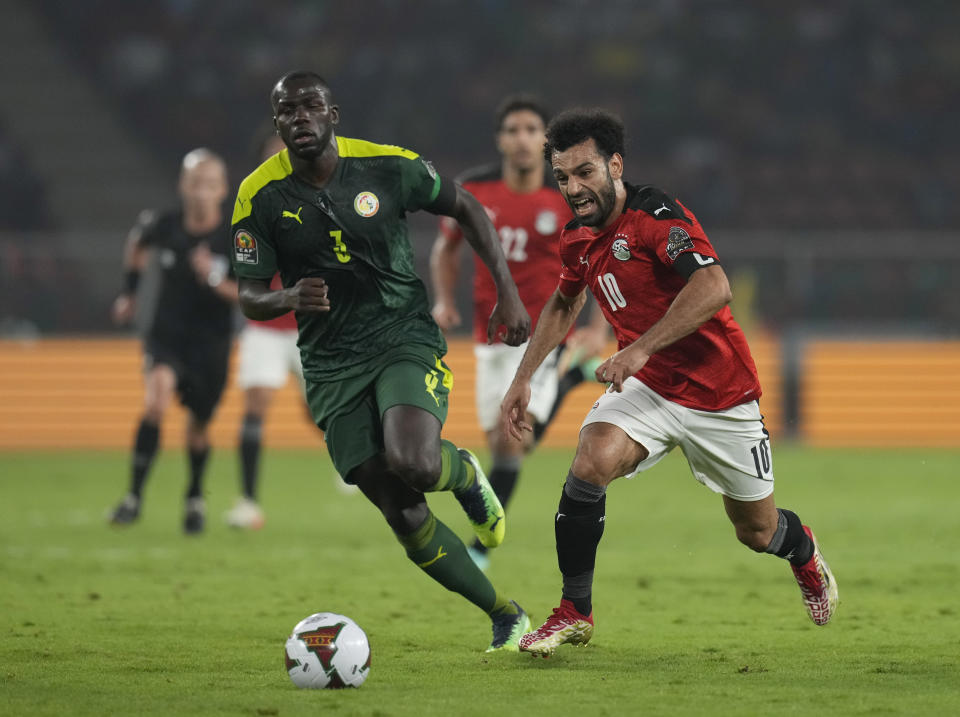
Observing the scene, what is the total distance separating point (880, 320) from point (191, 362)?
10812mm

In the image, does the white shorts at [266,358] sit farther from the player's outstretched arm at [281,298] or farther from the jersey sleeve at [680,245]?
the jersey sleeve at [680,245]

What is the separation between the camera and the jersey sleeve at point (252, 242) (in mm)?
5336

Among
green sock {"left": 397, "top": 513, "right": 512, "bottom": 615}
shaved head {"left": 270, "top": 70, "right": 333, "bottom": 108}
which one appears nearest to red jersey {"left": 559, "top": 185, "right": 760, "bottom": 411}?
green sock {"left": 397, "top": 513, "right": 512, "bottom": 615}

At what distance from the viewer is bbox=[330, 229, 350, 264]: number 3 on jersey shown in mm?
5359

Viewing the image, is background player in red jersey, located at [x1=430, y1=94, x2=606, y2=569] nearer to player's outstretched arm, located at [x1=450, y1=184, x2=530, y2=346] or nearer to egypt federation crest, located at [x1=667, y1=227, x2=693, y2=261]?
player's outstretched arm, located at [x1=450, y1=184, x2=530, y2=346]

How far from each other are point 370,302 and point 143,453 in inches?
196

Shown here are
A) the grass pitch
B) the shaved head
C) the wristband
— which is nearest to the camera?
the grass pitch

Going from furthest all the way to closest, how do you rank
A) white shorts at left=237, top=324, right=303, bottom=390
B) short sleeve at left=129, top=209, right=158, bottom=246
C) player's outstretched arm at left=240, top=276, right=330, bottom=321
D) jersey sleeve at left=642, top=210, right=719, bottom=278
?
white shorts at left=237, top=324, right=303, bottom=390 → short sleeve at left=129, top=209, right=158, bottom=246 → jersey sleeve at left=642, top=210, right=719, bottom=278 → player's outstretched arm at left=240, top=276, right=330, bottom=321

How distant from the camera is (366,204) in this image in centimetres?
539

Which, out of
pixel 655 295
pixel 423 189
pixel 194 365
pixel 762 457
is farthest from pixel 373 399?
pixel 194 365

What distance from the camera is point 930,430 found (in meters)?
17.0

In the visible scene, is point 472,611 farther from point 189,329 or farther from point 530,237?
point 189,329

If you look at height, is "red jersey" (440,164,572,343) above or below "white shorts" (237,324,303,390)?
above

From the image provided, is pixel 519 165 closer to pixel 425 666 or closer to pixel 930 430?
Result: pixel 425 666
